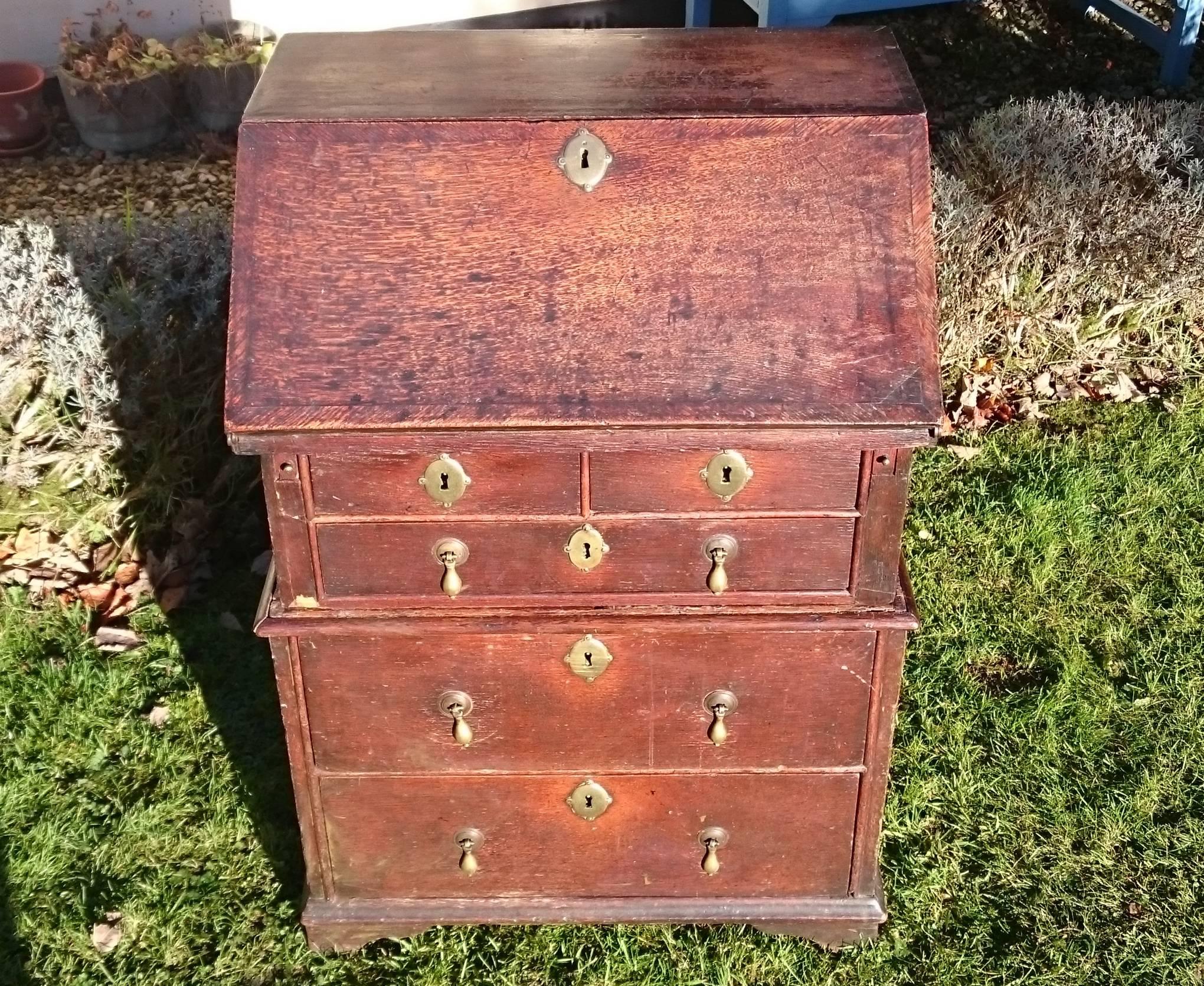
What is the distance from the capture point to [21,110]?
19.2 feet

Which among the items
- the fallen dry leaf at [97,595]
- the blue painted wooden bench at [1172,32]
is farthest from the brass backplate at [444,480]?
the blue painted wooden bench at [1172,32]

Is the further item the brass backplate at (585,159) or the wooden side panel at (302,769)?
the wooden side panel at (302,769)

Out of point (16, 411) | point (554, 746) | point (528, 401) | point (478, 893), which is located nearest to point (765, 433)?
point (528, 401)

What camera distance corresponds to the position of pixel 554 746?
253cm

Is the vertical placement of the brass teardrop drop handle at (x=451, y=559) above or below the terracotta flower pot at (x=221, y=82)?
above

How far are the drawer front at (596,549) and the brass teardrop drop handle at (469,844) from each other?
63 cm

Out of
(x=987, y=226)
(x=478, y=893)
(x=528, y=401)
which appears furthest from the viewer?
(x=987, y=226)

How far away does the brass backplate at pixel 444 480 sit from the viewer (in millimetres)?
2121

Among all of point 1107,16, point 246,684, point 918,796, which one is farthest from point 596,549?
point 1107,16

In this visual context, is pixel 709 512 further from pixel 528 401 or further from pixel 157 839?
pixel 157 839

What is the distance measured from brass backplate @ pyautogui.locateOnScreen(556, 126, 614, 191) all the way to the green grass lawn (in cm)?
174

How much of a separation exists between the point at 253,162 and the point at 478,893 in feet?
5.40

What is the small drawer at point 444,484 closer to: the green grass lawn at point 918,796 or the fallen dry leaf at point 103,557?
the green grass lawn at point 918,796

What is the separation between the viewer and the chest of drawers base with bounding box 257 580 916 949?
93.3 inches
